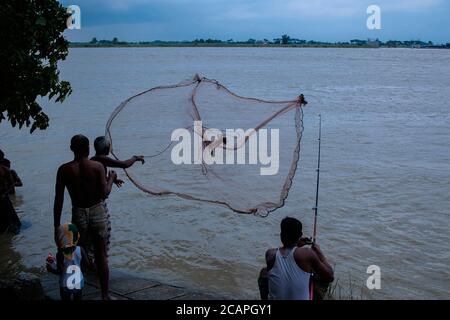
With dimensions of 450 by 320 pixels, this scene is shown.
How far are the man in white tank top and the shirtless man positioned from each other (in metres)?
1.91

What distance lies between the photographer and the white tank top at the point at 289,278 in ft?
14.3

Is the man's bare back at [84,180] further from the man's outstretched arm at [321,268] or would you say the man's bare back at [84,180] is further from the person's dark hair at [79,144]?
the man's outstretched arm at [321,268]

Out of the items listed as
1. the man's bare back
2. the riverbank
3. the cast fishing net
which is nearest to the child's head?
the man's bare back

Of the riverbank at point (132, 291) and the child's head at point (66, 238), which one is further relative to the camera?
the riverbank at point (132, 291)

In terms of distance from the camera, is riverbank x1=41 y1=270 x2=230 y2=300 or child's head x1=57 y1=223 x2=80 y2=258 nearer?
child's head x1=57 y1=223 x2=80 y2=258

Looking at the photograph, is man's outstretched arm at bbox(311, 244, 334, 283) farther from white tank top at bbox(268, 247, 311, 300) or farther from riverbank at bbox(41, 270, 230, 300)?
riverbank at bbox(41, 270, 230, 300)

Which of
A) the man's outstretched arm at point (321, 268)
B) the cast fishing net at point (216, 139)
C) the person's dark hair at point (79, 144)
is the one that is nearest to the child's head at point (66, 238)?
the person's dark hair at point (79, 144)

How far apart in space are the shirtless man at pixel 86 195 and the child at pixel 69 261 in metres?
0.36

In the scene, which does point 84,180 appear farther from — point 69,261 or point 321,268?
point 321,268

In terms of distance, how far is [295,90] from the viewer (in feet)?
134

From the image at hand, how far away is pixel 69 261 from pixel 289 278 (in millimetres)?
1942

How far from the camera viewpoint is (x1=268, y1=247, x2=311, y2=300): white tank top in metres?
4.36

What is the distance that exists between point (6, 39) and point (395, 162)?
1275 centimetres

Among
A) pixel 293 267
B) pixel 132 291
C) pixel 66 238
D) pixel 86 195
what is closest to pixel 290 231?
pixel 293 267
